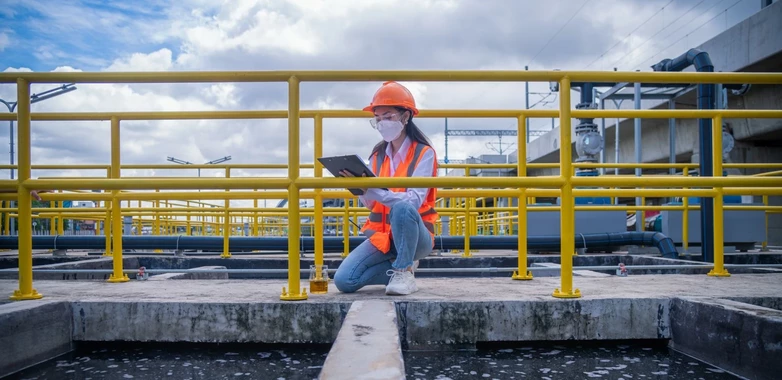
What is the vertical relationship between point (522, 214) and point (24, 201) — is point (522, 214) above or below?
below

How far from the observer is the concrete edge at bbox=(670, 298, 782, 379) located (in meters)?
2.06

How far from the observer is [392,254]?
307cm

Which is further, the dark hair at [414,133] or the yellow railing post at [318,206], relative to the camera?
the yellow railing post at [318,206]

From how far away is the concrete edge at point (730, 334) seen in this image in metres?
2.06

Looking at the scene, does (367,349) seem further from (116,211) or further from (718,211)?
(718,211)

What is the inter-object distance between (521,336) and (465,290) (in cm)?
52

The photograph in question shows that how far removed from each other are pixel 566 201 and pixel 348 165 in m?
1.11

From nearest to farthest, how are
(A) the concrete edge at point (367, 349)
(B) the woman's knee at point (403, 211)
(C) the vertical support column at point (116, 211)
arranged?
(A) the concrete edge at point (367, 349), (B) the woman's knee at point (403, 211), (C) the vertical support column at point (116, 211)

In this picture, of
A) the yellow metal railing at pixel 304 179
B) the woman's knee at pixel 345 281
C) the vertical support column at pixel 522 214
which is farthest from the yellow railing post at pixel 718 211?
the woman's knee at pixel 345 281

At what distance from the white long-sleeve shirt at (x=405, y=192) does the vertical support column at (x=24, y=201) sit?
1.71 metres

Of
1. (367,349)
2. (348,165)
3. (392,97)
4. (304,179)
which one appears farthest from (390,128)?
(367,349)

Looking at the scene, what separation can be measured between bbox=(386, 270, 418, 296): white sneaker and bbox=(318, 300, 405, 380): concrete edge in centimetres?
42

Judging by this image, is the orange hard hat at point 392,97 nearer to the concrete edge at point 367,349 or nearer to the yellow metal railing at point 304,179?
the yellow metal railing at point 304,179

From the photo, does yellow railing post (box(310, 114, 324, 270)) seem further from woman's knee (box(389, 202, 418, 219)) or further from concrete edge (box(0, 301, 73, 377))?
concrete edge (box(0, 301, 73, 377))
